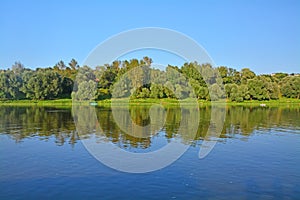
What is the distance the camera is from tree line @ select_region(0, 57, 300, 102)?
3302 inches

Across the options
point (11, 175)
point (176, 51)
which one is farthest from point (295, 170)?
point (11, 175)

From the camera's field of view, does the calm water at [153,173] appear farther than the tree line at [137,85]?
No

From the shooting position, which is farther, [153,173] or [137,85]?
[137,85]

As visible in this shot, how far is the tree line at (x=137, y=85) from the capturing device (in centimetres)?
8388

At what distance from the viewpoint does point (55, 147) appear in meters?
23.0

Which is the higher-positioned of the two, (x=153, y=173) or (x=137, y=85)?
(x=137, y=85)

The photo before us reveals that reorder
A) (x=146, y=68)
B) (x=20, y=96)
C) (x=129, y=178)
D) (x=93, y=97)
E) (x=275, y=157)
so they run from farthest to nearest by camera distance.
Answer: (x=20, y=96)
(x=93, y=97)
(x=146, y=68)
(x=275, y=157)
(x=129, y=178)

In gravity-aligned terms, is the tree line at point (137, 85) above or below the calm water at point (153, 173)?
above

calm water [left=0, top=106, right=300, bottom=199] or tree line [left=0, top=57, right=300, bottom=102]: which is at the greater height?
tree line [left=0, top=57, right=300, bottom=102]

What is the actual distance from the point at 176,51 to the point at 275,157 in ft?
33.0

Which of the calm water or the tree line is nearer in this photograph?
the calm water

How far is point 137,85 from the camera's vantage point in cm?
8200

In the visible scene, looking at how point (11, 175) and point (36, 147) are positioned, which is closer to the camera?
point (11, 175)

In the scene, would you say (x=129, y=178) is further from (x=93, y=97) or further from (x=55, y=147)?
(x=93, y=97)
